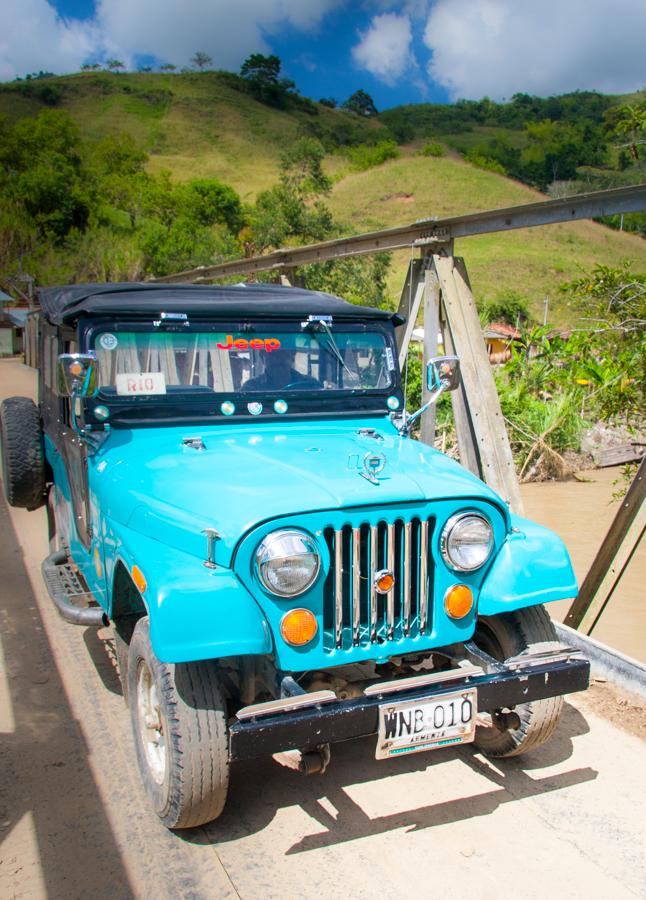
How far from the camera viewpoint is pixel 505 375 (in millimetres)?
12484

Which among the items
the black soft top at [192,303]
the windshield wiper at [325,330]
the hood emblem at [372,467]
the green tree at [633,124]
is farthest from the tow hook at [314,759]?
the green tree at [633,124]

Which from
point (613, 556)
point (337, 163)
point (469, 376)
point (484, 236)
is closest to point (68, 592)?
point (469, 376)

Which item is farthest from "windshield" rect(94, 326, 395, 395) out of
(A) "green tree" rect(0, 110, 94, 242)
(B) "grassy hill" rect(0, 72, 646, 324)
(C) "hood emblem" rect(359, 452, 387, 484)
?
(A) "green tree" rect(0, 110, 94, 242)

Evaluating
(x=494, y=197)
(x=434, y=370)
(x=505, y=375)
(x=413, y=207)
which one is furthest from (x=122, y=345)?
(x=494, y=197)

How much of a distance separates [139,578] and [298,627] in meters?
0.66

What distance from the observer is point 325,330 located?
179 inches

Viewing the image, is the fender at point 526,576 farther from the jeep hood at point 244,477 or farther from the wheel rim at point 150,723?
the wheel rim at point 150,723

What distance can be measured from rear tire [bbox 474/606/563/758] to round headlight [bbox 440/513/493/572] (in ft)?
1.45

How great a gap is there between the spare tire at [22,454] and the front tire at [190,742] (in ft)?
8.92

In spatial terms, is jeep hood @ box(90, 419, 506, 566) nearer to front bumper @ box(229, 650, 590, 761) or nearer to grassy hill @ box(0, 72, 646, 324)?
front bumper @ box(229, 650, 590, 761)

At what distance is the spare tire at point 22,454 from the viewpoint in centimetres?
544

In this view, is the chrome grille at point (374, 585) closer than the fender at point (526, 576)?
Yes

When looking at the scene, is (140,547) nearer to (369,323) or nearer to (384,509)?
(384,509)

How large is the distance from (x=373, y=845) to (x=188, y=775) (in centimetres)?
80
